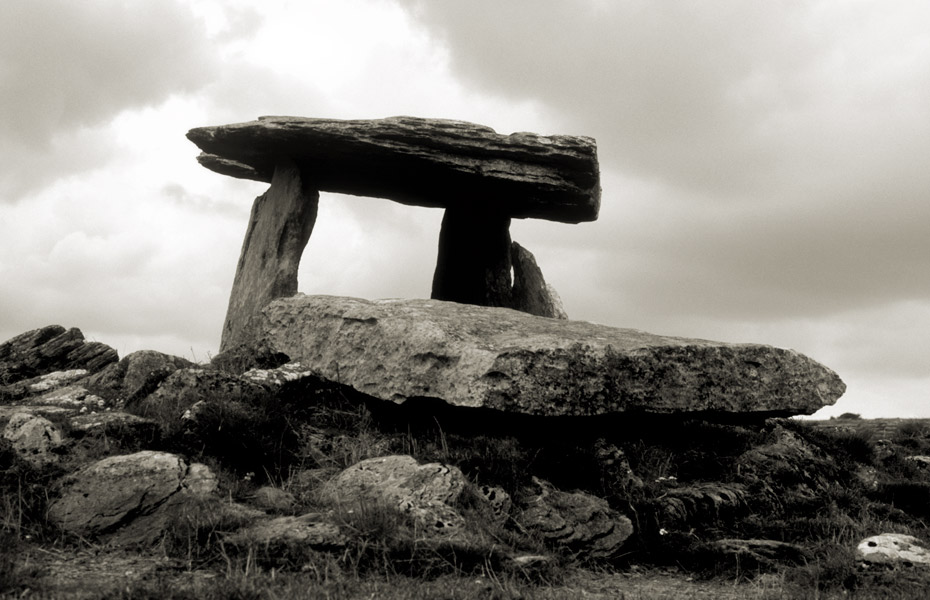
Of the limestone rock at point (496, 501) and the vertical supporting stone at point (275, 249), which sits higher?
the vertical supporting stone at point (275, 249)

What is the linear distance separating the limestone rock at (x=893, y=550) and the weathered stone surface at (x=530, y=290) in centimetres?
1099

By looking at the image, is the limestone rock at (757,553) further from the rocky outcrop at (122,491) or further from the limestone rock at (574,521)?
the rocky outcrop at (122,491)

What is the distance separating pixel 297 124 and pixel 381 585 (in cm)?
1045

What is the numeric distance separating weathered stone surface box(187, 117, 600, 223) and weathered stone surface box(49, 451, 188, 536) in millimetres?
8219

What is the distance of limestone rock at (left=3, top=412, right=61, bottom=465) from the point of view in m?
8.35

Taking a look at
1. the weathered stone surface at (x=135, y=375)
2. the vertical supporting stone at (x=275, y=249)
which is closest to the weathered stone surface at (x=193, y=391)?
the weathered stone surface at (x=135, y=375)

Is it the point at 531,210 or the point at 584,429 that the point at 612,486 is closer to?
the point at 584,429

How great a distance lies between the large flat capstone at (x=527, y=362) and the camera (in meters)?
9.42

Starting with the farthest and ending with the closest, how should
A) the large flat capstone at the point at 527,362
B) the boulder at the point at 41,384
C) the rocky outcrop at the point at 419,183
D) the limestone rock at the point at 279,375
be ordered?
the rocky outcrop at the point at 419,183
the boulder at the point at 41,384
the limestone rock at the point at 279,375
the large flat capstone at the point at 527,362

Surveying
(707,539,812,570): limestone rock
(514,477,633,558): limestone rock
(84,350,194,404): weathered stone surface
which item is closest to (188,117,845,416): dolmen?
(84,350,194,404): weathered stone surface

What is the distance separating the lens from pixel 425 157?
50.1 ft

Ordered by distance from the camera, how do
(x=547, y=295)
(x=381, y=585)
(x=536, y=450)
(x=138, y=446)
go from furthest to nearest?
(x=547, y=295) → (x=536, y=450) → (x=138, y=446) → (x=381, y=585)

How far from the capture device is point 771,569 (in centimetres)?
768

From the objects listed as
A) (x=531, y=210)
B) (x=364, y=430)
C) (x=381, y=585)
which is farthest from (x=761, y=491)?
(x=531, y=210)
